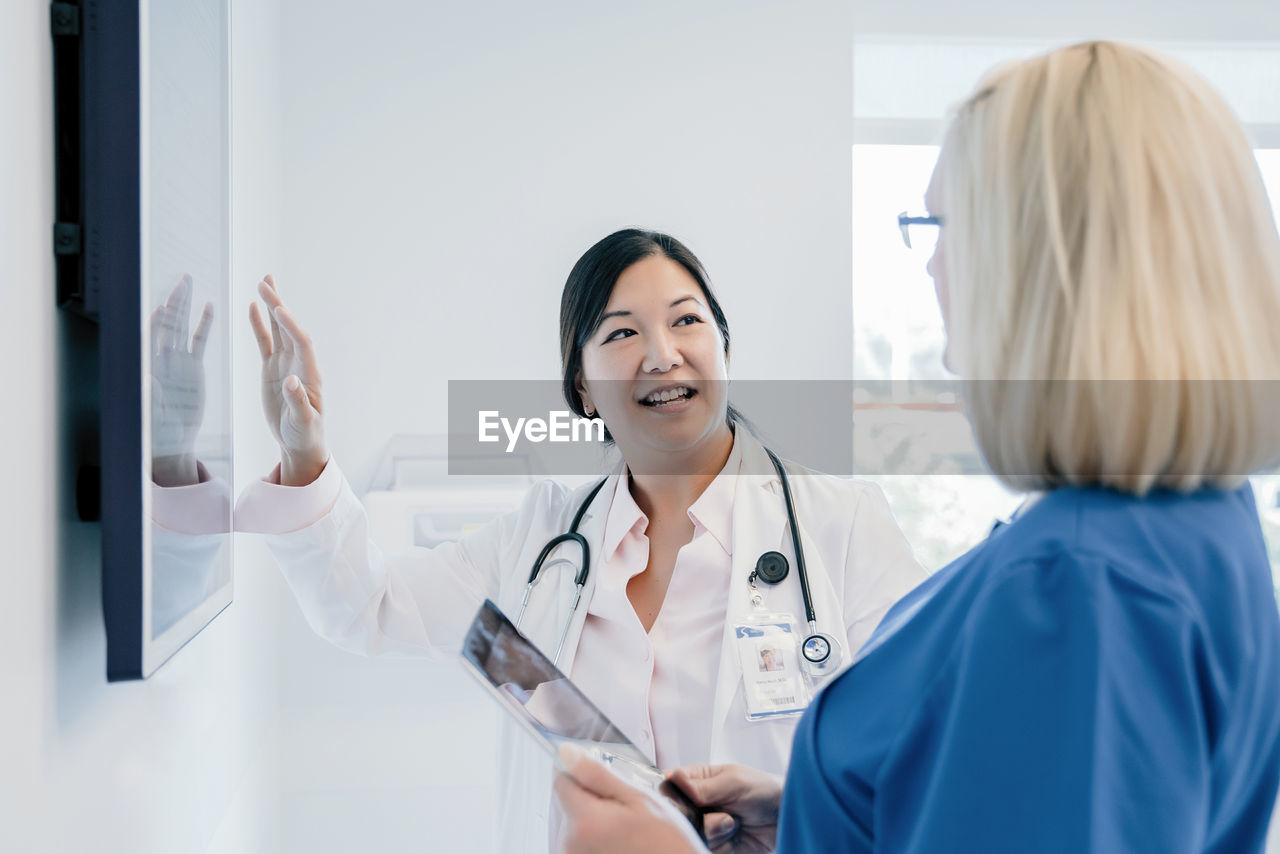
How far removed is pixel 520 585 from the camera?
157cm

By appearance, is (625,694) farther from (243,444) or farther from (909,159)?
(909,159)

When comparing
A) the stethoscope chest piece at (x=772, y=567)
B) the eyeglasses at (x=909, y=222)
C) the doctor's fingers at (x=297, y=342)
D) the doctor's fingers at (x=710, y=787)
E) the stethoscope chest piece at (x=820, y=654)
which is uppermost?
the eyeglasses at (x=909, y=222)

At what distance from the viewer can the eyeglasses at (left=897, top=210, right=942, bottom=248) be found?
73cm

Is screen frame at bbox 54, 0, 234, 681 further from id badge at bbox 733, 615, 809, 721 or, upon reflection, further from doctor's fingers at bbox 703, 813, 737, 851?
id badge at bbox 733, 615, 809, 721

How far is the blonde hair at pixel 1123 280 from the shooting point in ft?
1.85

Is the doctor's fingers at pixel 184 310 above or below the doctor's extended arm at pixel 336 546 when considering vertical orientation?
above

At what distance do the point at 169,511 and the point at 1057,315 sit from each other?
800 mm

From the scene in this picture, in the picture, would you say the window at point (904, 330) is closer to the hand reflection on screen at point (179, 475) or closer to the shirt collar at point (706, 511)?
the shirt collar at point (706, 511)

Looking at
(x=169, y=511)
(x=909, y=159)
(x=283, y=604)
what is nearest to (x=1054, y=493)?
(x=169, y=511)

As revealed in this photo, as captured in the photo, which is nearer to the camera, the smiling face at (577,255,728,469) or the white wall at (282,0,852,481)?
the smiling face at (577,255,728,469)

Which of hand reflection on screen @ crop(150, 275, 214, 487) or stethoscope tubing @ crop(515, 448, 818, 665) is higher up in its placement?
hand reflection on screen @ crop(150, 275, 214, 487)

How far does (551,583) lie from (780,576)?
380 millimetres

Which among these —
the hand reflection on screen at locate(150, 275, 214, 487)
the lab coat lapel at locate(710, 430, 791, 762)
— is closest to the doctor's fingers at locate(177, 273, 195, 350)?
the hand reflection on screen at locate(150, 275, 214, 487)

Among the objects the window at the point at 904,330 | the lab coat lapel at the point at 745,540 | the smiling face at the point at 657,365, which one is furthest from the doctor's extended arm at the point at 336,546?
the window at the point at 904,330
